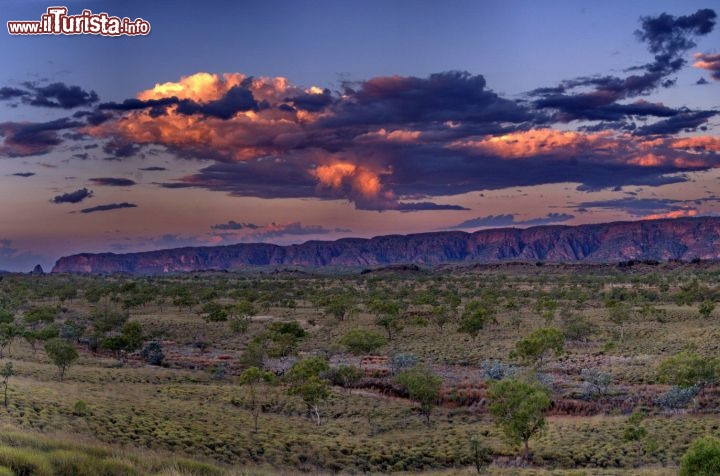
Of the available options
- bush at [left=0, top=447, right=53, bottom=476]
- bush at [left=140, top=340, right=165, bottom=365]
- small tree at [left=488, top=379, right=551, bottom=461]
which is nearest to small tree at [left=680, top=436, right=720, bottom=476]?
small tree at [left=488, top=379, right=551, bottom=461]

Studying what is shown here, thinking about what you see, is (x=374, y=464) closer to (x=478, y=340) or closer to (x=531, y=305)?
(x=478, y=340)

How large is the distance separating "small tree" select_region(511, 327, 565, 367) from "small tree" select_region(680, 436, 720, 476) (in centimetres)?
3598

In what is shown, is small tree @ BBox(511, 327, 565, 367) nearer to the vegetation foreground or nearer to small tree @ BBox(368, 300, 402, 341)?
the vegetation foreground

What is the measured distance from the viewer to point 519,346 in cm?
5600

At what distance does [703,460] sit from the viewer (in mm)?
19234

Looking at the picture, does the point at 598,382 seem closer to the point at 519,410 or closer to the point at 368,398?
the point at 368,398

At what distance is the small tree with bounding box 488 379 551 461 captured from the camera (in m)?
31.3

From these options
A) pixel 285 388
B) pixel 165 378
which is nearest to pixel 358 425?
pixel 285 388

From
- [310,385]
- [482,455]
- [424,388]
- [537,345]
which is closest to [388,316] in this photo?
[537,345]

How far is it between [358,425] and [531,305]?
71.5m

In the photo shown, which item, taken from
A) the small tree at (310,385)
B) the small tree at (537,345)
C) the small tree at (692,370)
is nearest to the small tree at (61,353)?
the small tree at (310,385)

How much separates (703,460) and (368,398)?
30379 mm

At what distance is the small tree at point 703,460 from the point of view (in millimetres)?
18859

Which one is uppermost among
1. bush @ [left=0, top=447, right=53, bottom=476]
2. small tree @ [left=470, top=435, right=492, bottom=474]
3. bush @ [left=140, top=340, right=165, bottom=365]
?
bush @ [left=0, top=447, right=53, bottom=476]
